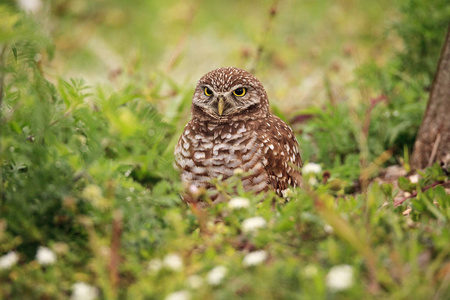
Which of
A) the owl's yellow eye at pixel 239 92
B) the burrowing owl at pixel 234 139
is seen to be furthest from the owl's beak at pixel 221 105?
the owl's yellow eye at pixel 239 92

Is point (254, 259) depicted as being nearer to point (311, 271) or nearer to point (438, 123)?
point (311, 271)

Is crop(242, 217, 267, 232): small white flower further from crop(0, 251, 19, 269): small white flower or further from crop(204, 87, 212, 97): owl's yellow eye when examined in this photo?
crop(204, 87, 212, 97): owl's yellow eye

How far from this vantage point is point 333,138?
3893 mm

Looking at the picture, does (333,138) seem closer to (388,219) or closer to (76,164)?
(388,219)

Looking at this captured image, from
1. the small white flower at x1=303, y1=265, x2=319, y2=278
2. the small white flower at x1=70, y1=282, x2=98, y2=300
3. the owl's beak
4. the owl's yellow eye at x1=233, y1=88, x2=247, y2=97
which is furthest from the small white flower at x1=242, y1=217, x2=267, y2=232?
the owl's yellow eye at x1=233, y1=88, x2=247, y2=97

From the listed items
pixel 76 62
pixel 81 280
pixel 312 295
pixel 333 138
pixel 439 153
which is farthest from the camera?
pixel 76 62

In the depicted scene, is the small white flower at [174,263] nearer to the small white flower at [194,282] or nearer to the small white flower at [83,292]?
the small white flower at [194,282]

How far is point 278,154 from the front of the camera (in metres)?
3.08

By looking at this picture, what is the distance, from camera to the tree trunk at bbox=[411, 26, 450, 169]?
11.0ft

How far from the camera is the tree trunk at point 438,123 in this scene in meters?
3.34

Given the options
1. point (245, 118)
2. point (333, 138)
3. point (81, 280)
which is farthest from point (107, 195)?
point (333, 138)

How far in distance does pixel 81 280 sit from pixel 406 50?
3.64 m

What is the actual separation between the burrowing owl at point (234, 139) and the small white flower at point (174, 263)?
1.13 m

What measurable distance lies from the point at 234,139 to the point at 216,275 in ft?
4.70
